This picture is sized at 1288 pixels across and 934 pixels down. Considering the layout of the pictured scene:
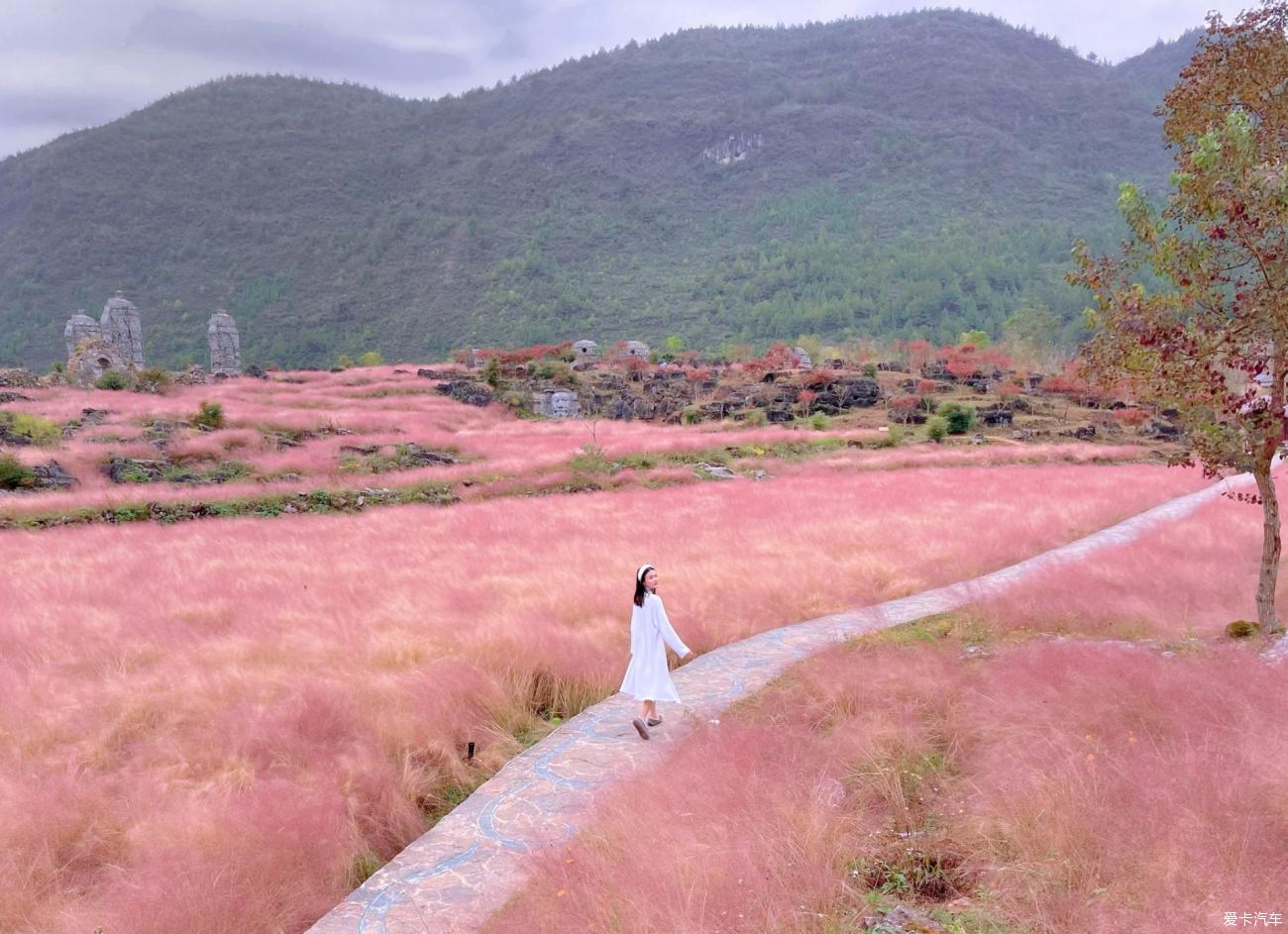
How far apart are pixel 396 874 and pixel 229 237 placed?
152 meters

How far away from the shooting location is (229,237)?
134 metres

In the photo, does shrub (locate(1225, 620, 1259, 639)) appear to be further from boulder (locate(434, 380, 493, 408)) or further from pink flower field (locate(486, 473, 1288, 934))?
boulder (locate(434, 380, 493, 408))

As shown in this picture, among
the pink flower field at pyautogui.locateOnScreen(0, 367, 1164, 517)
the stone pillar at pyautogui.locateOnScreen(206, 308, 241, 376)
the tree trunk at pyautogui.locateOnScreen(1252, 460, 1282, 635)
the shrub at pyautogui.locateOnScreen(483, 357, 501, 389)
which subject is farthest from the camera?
the stone pillar at pyautogui.locateOnScreen(206, 308, 241, 376)

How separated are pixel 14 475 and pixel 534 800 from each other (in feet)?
73.7

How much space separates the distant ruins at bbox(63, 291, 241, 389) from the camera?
40688 mm

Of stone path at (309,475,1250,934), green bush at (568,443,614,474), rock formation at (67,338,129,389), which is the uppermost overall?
rock formation at (67,338,129,389)

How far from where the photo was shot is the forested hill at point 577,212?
101 meters

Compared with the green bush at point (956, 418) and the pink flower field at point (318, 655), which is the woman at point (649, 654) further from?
the green bush at point (956, 418)

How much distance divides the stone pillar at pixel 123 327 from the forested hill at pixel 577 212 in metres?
36.8

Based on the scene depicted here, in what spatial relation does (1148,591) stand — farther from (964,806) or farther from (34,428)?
(34,428)

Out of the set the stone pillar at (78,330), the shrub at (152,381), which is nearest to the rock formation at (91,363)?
the shrub at (152,381)

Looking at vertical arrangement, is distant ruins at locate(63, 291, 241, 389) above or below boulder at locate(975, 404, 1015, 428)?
above

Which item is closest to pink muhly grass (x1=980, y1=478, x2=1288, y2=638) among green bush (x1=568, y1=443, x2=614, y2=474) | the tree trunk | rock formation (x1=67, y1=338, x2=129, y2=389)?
the tree trunk

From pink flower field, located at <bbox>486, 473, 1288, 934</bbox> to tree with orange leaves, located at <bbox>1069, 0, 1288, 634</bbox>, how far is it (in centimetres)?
227
